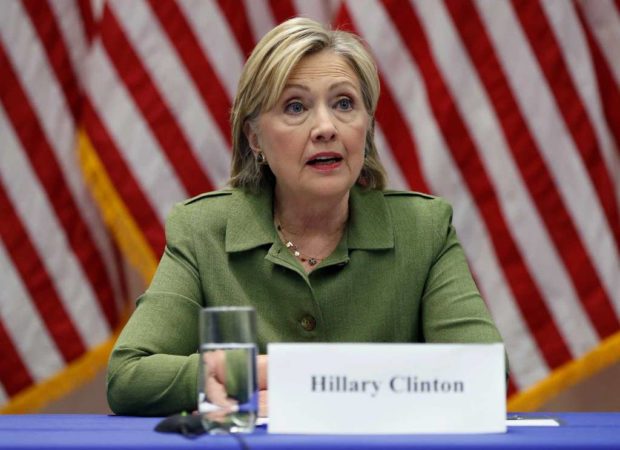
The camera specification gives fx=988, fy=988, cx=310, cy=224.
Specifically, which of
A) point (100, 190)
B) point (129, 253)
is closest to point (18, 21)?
point (100, 190)

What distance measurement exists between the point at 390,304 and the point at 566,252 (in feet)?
4.20

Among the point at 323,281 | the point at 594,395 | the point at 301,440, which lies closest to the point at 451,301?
the point at 323,281

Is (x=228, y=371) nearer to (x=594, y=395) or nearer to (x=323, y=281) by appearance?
(x=323, y=281)

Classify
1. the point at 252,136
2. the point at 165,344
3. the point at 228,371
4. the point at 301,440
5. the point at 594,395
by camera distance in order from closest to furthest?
the point at 301,440
the point at 228,371
the point at 165,344
the point at 252,136
the point at 594,395

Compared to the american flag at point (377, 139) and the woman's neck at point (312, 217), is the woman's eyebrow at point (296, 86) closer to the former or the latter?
the woman's neck at point (312, 217)

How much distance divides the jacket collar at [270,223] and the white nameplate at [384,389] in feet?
2.76

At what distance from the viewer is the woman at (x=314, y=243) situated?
85.4 inches

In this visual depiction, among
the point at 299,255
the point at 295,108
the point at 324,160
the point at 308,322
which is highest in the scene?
the point at 295,108

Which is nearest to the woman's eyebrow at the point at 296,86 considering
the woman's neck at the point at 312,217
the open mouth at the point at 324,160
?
the open mouth at the point at 324,160

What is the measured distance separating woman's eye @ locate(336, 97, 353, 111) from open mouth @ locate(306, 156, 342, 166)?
0.12 m

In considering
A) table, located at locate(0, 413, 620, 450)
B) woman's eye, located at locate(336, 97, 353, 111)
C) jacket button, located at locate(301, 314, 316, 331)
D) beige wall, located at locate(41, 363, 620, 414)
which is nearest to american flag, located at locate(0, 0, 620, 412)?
beige wall, located at locate(41, 363, 620, 414)

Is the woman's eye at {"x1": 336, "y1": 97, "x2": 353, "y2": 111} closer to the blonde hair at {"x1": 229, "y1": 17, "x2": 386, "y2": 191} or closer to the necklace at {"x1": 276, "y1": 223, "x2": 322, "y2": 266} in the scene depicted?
Result: the blonde hair at {"x1": 229, "y1": 17, "x2": 386, "y2": 191}

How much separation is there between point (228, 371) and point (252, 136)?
1060 mm

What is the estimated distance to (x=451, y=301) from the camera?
2.14 m
